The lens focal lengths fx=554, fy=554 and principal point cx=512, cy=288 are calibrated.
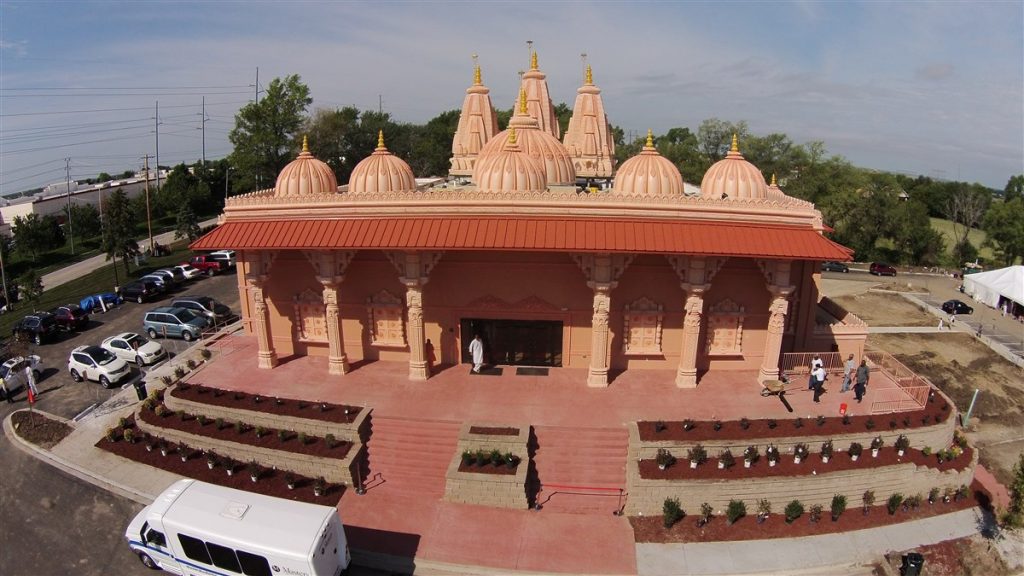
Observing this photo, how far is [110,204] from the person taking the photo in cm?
3884

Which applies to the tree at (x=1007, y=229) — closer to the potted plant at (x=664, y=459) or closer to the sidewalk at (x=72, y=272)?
the potted plant at (x=664, y=459)

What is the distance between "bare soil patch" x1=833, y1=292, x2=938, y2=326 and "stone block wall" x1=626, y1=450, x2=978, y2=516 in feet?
70.9

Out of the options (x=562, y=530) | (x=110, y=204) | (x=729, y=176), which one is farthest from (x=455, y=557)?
(x=110, y=204)

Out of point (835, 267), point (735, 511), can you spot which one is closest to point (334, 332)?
point (735, 511)

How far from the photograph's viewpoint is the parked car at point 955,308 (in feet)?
124

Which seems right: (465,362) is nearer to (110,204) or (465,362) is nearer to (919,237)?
(110,204)

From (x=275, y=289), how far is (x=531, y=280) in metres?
10.6

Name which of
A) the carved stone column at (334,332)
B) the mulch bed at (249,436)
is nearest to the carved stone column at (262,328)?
the carved stone column at (334,332)

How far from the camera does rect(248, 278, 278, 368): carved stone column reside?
70.4ft

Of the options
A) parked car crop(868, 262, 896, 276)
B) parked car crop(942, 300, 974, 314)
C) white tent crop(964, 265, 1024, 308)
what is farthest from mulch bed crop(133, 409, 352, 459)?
parked car crop(868, 262, 896, 276)

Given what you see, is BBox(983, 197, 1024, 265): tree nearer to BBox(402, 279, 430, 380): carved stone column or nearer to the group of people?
the group of people

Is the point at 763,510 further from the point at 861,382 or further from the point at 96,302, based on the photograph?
the point at 96,302

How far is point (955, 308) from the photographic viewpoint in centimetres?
3762

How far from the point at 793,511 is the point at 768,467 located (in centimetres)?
133
